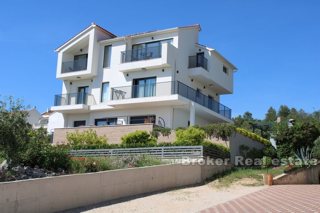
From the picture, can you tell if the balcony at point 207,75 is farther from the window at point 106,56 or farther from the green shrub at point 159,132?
the green shrub at point 159,132

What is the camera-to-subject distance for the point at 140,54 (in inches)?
1214

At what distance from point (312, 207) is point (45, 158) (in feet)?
28.9

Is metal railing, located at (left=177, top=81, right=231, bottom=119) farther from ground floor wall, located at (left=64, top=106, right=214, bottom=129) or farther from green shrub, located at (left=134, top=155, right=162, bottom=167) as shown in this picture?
green shrub, located at (left=134, top=155, right=162, bottom=167)

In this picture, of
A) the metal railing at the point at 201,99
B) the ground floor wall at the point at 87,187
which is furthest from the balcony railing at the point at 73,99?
the ground floor wall at the point at 87,187

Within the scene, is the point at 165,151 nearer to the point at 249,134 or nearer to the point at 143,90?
the point at 249,134

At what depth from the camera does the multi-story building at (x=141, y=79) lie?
29.4m

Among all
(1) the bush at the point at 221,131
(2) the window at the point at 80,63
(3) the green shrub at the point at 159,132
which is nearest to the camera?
(1) the bush at the point at 221,131

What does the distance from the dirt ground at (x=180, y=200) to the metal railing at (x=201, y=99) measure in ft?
40.8

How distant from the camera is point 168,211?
11906mm

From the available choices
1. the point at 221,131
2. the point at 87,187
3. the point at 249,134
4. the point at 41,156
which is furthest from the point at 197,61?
the point at 87,187

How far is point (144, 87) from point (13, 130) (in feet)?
58.8

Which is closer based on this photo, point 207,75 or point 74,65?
point 207,75

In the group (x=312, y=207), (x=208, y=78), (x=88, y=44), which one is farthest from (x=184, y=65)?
(x=312, y=207)

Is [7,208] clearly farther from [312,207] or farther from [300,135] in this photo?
[300,135]
